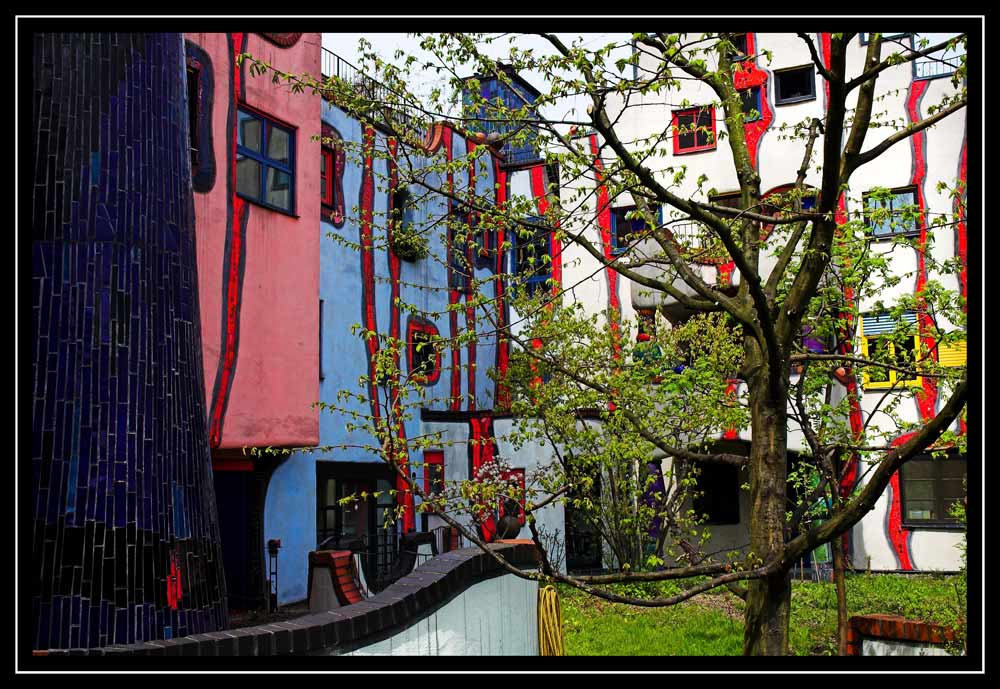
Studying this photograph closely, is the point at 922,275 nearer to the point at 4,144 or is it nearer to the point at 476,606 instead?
the point at 476,606

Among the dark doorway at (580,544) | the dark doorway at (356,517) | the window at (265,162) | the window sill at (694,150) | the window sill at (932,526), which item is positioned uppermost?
the window sill at (694,150)

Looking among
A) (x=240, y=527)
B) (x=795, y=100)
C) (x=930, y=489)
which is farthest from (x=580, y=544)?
(x=795, y=100)

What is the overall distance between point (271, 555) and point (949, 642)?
9.56 meters

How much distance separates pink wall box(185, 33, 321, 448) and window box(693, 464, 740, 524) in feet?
37.0

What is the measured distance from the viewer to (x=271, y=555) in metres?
13.8

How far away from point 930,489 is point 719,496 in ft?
14.8

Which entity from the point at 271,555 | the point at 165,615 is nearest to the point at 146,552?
the point at 165,615

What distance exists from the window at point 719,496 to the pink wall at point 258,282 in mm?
11279

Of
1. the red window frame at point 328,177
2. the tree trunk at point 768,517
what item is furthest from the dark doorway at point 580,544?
the tree trunk at point 768,517

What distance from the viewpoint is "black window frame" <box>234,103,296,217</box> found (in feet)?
39.2

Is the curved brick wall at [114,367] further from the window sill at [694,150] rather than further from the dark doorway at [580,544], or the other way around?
the window sill at [694,150]

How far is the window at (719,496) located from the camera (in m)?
20.5

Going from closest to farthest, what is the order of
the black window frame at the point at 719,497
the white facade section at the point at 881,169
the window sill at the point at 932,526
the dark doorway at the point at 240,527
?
the dark doorway at the point at 240,527 < the white facade section at the point at 881,169 < the window sill at the point at 932,526 < the black window frame at the point at 719,497

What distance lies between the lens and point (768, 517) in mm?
6309
